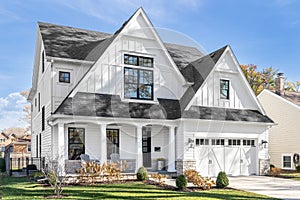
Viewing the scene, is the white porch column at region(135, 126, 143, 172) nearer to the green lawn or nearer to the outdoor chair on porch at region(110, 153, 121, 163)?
the outdoor chair on porch at region(110, 153, 121, 163)

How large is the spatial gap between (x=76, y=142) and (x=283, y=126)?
1559 cm

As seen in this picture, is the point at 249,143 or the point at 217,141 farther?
the point at 249,143

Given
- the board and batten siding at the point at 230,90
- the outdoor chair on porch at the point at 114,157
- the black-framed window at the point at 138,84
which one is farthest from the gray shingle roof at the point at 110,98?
the outdoor chair on porch at the point at 114,157

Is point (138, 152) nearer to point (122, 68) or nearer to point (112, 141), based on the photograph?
point (112, 141)

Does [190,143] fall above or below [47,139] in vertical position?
below

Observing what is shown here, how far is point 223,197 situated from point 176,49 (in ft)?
47.9

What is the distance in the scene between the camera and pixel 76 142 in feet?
52.3

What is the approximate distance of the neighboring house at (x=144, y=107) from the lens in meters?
15.5

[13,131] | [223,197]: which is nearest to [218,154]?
[223,197]

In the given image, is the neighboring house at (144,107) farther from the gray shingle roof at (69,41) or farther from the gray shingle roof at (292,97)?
the gray shingle roof at (292,97)

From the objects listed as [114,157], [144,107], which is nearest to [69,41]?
[144,107]

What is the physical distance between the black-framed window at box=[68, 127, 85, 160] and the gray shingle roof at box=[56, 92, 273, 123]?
5.77ft

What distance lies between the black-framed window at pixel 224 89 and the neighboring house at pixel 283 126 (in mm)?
7171

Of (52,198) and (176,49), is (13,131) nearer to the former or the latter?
(176,49)
